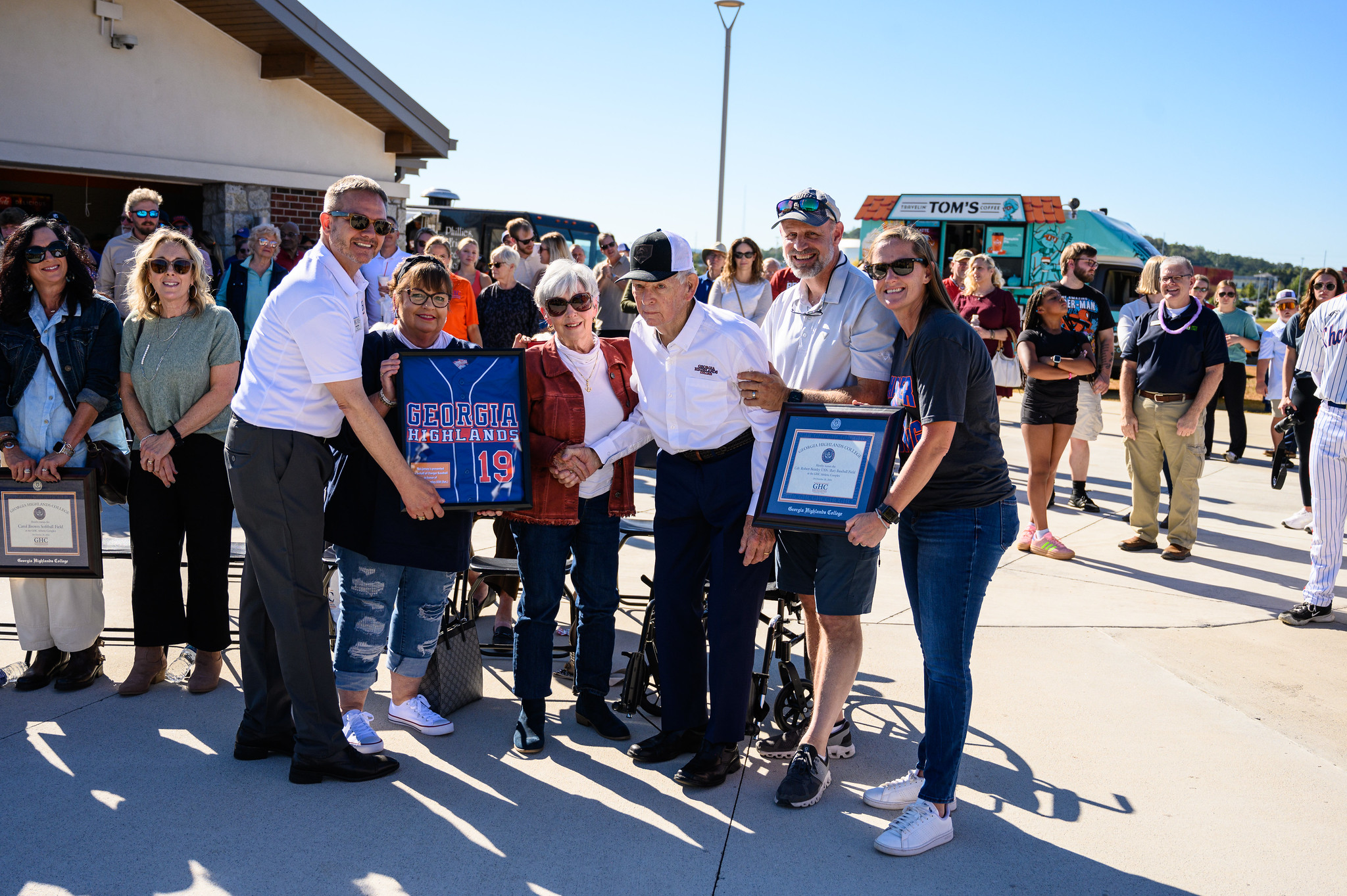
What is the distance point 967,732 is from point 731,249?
510 cm

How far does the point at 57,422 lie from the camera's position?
14.5ft

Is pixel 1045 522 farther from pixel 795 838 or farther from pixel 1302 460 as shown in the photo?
pixel 795 838

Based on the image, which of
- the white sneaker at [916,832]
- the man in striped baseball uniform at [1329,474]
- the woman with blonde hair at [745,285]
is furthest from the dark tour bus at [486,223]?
the white sneaker at [916,832]

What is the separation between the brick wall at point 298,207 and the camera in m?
11.3

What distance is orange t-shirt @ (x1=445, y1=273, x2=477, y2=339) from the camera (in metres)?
7.68

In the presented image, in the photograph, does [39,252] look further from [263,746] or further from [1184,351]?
[1184,351]


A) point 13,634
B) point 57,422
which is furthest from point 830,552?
point 13,634

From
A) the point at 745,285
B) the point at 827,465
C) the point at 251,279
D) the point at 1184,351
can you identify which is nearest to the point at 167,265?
the point at 827,465

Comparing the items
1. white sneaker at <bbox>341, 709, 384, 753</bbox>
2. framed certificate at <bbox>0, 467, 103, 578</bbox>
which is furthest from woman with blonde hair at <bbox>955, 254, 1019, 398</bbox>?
framed certificate at <bbox>0, 467, 103, 578</bbox>

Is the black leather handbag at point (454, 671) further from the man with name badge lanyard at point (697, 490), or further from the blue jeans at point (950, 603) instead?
the blue jeans at point (950, 603)

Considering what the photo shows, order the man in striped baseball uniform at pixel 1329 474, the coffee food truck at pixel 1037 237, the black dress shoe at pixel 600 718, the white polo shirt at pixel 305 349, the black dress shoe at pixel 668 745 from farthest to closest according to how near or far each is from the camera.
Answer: the coffee food truck at pixel 1037 237, the man in striped baseball uniform at pixel 1329 474, the black dress shoe at pixel 600 718, the black dress shoe at pixel 668 745, the white polo shirt at pixel 305 349

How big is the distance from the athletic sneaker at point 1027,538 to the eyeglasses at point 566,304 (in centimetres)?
462

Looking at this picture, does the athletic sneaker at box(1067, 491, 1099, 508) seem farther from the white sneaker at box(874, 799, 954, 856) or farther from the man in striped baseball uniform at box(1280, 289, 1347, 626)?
the white sneaker at box(874, 799, 954, 856)

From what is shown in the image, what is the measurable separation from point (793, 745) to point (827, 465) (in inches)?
52.5
